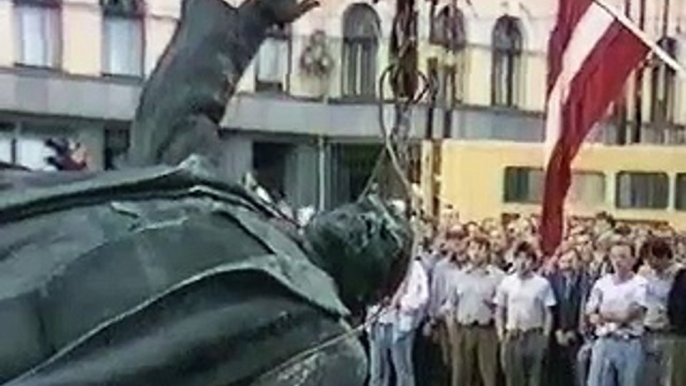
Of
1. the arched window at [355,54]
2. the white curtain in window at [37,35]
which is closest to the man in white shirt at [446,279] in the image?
the white curtain in window at [37,35]

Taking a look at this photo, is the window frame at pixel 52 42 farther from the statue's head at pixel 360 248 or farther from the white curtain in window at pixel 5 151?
the statue's head at pixel 360 248

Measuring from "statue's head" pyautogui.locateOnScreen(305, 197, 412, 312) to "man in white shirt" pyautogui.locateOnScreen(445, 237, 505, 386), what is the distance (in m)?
11.5

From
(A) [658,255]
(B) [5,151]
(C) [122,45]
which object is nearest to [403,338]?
(A) [658,255]

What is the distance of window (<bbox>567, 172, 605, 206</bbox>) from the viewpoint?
61.7 ft

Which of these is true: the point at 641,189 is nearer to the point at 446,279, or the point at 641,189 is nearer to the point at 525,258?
the point at 446,279

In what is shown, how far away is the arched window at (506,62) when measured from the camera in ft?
96.5

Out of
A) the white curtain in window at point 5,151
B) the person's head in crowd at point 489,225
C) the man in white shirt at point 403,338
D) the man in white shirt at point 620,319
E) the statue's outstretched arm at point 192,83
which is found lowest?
the man in white shirt at point 403,338

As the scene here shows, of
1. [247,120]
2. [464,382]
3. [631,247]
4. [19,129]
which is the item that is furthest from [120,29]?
[631,247]

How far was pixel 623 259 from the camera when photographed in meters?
11.8

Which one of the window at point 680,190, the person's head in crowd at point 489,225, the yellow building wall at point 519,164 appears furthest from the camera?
the window at point 680,190

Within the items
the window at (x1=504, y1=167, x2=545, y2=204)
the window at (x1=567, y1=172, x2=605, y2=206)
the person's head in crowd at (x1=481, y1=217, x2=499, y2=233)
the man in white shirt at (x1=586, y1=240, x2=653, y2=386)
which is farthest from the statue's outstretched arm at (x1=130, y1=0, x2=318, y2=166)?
the window at (x1=567, y1=172, x2=605, y2=206)

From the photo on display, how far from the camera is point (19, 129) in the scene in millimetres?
23109

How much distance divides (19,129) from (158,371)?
2165 cm

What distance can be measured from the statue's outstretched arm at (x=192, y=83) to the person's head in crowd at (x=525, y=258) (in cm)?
1086
